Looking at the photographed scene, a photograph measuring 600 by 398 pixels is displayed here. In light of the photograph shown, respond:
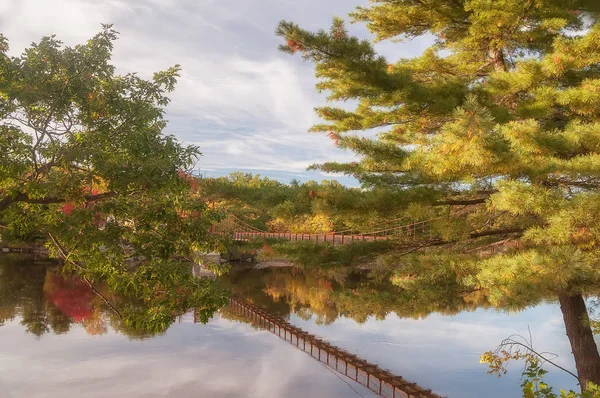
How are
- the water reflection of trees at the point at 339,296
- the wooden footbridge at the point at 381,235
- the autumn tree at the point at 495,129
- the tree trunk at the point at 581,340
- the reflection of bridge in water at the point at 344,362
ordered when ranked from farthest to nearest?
the reflection of bridge in water at the point at 344,362 → the wooden footbridge at the point at 381,235 → the water reflection of trees at the point at 339,296 → the tree trunk at the point at 581,340 → the autumn tree at the point at 495,129

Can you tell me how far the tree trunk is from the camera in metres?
8.69

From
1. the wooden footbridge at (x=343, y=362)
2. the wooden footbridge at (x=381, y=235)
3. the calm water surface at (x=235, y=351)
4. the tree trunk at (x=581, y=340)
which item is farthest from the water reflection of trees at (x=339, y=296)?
the tree trunk at (x=581, y=340)

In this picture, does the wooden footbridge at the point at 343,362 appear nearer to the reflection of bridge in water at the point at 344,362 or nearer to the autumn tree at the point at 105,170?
the reflection of bridge in water at the point at 344,362

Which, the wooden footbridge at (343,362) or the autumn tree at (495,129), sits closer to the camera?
the autumn tree at (495,129)

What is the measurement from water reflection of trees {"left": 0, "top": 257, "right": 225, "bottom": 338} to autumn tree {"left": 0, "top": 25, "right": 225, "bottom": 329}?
39 mm

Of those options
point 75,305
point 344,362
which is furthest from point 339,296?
point 75,305

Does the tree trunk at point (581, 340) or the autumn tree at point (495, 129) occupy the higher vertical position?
the autumn tree at point (495, 129)


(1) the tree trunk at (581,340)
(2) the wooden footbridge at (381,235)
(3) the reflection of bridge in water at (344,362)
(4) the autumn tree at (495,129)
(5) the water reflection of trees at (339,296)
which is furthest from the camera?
(3) the reflection of bridge in water at (344,362)

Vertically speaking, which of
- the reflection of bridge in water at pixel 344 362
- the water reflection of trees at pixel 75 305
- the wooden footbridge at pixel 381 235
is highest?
the wooden footbridge at pixel 381 235

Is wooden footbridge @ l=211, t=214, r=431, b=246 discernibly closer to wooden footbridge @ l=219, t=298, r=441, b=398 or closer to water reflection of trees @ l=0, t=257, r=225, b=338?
water reflection of trees @ l=0, t=257, r=225, b=338

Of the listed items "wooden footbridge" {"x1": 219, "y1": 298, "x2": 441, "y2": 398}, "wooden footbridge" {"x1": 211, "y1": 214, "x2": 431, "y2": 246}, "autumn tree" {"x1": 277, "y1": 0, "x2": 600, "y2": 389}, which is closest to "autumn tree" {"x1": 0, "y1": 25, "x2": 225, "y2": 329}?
"wooden footbridge" {"x1": 211, "y1": 214, "x2": 431, "y2": 246}

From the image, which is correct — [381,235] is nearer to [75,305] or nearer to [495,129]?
[495,129]

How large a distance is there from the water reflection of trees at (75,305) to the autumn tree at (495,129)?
4.00m

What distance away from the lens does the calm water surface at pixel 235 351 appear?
13.7m
